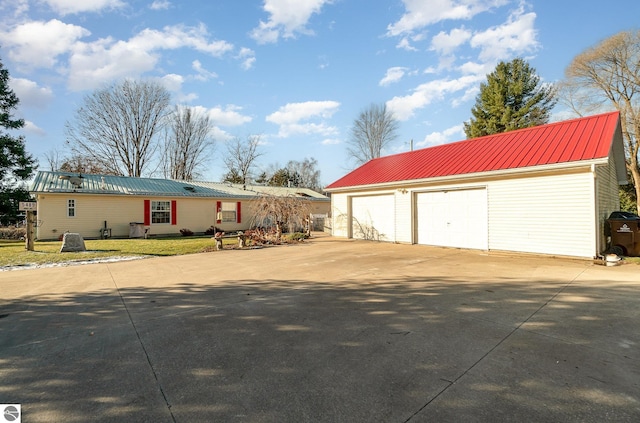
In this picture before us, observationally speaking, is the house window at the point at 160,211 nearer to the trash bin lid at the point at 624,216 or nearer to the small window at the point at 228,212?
the small window at the point at 228,212

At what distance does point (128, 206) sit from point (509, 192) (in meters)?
19.5

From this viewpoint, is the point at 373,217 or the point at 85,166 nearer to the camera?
the point at 373,217

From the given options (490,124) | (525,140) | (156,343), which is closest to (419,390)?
(156,343)

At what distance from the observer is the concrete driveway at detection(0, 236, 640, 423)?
7.45 feet

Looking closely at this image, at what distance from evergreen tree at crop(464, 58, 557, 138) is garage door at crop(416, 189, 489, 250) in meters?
19.5

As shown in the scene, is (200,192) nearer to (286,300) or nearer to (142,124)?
(142,124)

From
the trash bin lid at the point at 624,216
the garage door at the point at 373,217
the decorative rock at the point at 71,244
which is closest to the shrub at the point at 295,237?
the garage door at the point at 373,217

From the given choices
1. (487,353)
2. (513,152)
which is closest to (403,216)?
(513,152)

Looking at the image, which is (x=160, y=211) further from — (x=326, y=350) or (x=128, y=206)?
(x=326, y=350)

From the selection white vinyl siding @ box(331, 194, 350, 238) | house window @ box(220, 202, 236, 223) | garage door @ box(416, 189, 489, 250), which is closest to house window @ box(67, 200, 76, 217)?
house window @ box(220, 202, 236, 223)

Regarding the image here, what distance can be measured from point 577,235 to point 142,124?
34383mm

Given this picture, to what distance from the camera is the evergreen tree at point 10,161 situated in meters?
17.8

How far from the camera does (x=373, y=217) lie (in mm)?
15320

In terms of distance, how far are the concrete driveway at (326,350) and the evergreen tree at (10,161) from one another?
16.7 meters
